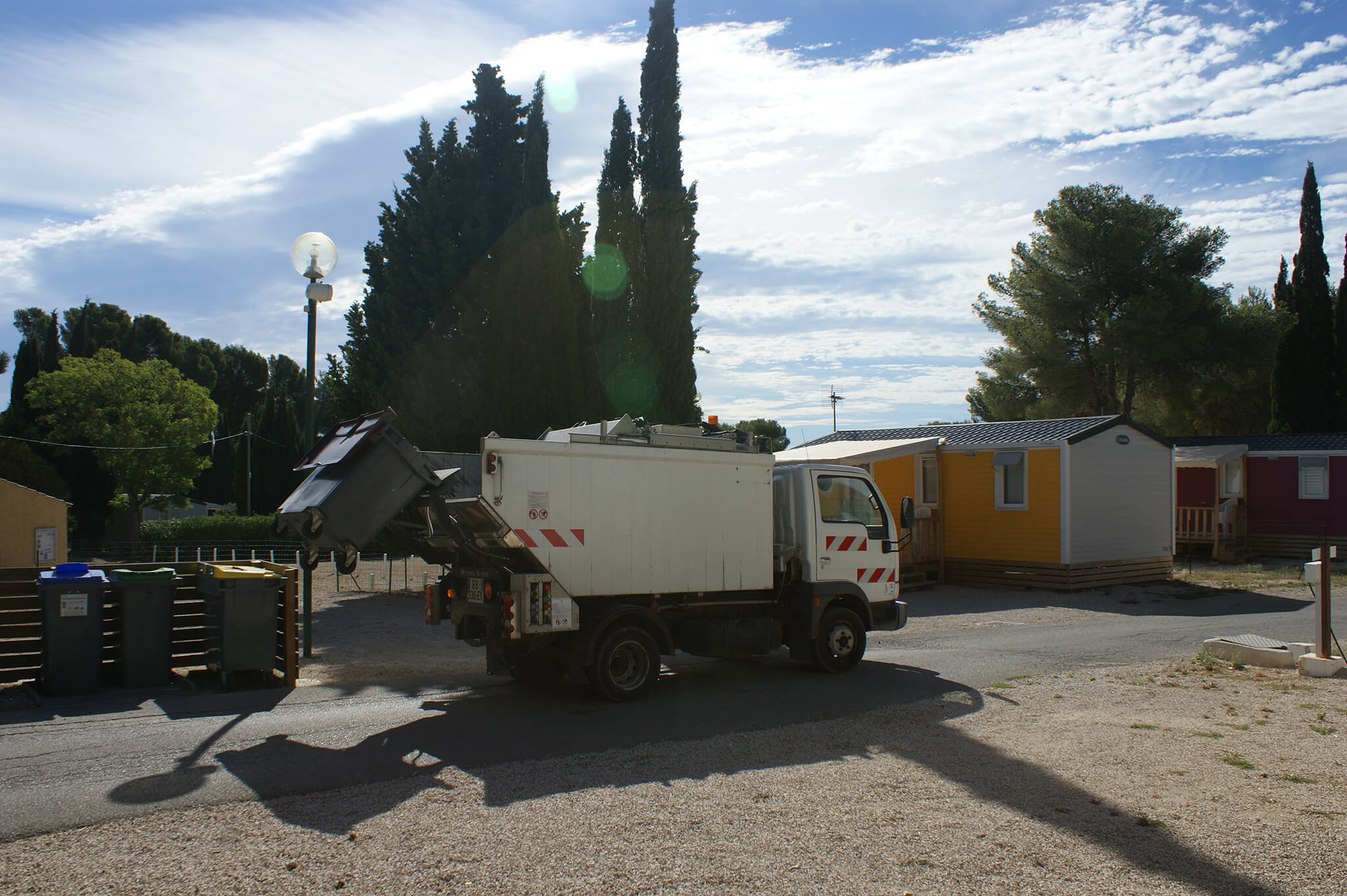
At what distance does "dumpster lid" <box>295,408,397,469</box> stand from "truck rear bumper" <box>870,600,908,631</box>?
5635 millimetres

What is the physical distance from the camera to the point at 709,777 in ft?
19.2

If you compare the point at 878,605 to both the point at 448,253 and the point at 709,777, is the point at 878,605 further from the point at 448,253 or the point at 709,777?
the point at 448,253

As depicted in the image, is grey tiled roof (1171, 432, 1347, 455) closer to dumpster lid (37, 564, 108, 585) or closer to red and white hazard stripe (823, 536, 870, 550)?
red and white hazard stripe (823, 536, 870, 550)

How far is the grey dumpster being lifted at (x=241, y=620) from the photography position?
8539mm

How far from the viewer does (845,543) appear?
9914mm

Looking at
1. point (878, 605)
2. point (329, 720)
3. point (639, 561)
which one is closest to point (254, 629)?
point (329, 720)

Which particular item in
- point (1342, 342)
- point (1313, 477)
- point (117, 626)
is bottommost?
point (117, 626)

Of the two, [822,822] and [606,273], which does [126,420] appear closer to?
[606,273]

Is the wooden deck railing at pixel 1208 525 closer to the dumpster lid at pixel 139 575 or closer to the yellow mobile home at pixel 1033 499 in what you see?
the yellow mobile home at pixel 1033 499

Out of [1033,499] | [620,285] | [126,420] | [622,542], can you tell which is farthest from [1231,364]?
[126,420]

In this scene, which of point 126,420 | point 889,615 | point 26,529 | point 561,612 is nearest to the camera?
point 561,612

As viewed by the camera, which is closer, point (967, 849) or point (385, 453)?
point (967, 849)

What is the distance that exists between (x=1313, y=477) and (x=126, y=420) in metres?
45.8

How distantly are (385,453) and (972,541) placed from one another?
15575 millimetres
